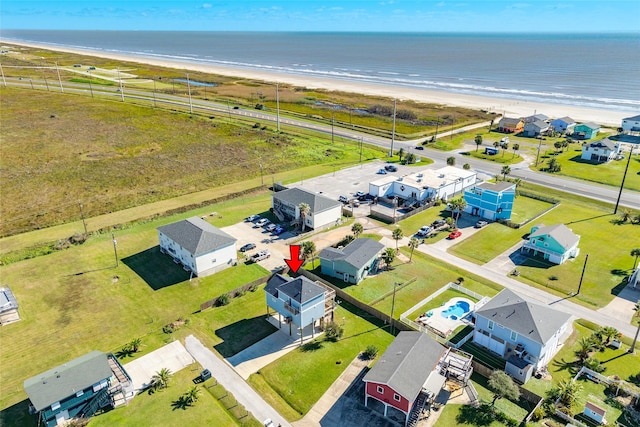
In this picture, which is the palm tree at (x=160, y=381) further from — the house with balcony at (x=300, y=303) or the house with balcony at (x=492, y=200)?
the house with balcony at (x=492, y=200)

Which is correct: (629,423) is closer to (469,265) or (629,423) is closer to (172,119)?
(469,265)

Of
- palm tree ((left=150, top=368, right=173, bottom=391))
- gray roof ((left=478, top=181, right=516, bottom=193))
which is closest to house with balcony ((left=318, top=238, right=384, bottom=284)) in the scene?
palm tree ((left=150, top=368, right=173, bottom=391))

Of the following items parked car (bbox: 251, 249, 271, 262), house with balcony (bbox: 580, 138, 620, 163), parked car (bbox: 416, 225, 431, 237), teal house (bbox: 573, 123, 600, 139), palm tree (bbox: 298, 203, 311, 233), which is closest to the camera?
parked car (bbox: 251, 249, 271, 262)

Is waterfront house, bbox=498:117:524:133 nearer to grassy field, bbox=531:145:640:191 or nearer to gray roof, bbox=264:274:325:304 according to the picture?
grassy field, bbox=531:145:640:191

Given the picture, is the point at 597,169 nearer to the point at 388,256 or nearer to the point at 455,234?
the point at 455,234

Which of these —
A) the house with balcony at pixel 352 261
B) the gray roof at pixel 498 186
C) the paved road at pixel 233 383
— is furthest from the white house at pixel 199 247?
the gray roof at pixel 498 186

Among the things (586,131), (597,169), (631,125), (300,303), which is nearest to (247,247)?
(300,303)
